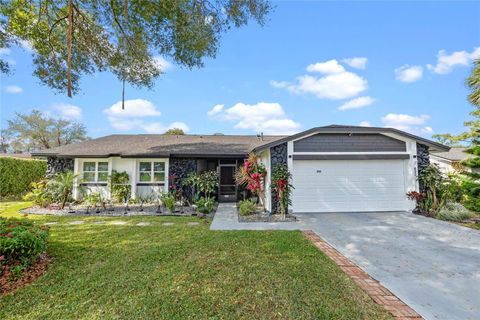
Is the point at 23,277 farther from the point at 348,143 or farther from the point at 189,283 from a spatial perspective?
the point at 348,143

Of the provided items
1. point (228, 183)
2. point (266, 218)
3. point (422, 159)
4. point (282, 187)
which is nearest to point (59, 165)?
point (228, 183)

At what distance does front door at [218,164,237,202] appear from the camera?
41.6ft

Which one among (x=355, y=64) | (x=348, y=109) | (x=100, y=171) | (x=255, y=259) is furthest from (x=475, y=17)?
(x=100, y=171)

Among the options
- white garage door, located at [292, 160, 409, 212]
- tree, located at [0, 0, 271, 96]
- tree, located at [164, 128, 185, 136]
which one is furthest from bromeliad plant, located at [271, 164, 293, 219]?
tree, located at [164, 128, 185, 136]

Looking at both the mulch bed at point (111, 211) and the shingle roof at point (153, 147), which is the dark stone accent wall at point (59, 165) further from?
the mulch bed at point (111, 211)

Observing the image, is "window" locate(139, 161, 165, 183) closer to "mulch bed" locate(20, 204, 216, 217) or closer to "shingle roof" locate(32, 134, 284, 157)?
"shingle roof" locate(32, 134, 284, 157)

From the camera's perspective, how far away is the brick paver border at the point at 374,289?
9.63ft

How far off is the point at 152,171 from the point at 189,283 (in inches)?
375

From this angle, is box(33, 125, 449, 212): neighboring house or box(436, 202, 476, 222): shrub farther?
box(33, 125, 449, 212): neighboring house

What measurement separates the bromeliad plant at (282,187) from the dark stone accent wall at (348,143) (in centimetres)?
120

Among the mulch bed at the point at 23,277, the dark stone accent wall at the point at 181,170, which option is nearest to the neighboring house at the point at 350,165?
the dark stone accent wall at the point at 181,170

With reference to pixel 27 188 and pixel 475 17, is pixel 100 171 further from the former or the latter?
pixel 475 17

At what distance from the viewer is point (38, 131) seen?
28.3m

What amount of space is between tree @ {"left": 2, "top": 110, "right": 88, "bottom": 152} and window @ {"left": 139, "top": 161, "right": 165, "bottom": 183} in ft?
84.0
